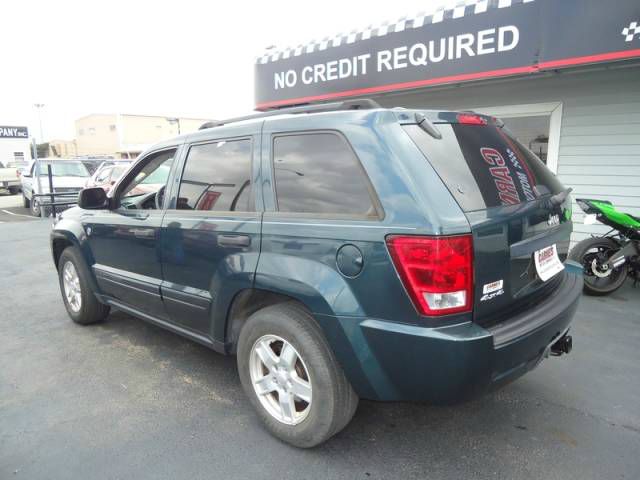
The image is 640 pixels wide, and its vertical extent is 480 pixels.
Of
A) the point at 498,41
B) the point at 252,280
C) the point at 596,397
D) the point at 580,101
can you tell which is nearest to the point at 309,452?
the point at 252,280

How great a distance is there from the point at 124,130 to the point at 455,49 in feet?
208

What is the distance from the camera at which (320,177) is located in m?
2.43

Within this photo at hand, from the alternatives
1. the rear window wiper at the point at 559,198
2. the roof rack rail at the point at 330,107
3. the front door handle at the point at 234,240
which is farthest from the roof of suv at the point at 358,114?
the front door handle at the point at 234,240

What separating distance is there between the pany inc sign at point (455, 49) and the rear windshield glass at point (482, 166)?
3.31 m

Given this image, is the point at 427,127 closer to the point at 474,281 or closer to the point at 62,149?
the point at 474,281

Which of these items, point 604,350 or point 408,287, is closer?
point 408,287

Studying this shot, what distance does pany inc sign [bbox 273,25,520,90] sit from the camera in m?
5.76

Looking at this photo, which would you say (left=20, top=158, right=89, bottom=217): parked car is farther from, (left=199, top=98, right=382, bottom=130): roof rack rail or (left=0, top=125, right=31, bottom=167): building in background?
(left=0, top=125, right=31, bottom=167): building in background

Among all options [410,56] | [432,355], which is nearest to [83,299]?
[432,355]

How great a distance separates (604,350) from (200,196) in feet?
11.5

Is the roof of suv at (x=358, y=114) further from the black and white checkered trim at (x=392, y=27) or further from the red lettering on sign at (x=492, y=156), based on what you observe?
the black and white checkered trim at (x=392, y=27)

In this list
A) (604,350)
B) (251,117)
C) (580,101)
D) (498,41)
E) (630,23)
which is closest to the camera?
(251,117)

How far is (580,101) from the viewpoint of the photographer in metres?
6.30

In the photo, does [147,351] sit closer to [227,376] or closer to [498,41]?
[227,376]
